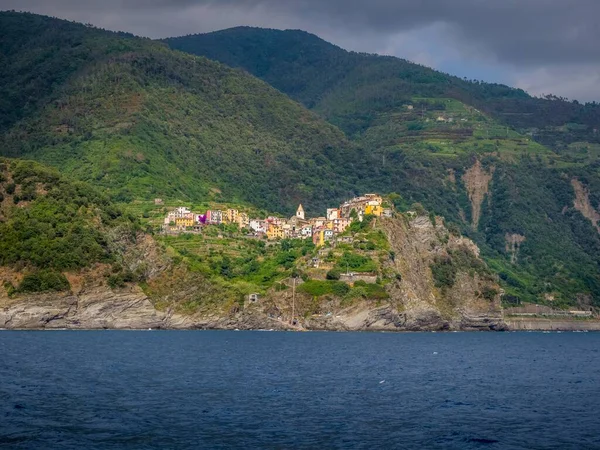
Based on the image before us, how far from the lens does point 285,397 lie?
69.9 m

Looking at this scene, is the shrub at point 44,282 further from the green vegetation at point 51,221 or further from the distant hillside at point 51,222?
the green vegetation at point 51,221

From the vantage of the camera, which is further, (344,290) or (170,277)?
(170,277)

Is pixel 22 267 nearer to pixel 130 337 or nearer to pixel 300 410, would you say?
pixel 130 337

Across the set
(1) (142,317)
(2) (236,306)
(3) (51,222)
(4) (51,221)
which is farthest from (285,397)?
(4) (51,221)

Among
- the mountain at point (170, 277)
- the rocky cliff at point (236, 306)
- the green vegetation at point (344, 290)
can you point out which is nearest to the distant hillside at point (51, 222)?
the mountain at point (170, 277)

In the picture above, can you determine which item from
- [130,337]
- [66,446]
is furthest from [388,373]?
[130,337]

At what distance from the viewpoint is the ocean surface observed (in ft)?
178

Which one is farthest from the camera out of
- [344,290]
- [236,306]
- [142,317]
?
[236,306]

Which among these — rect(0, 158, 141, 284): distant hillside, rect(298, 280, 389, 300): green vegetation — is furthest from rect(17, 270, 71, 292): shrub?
rect(298, 280, 389, 300): green vegetation

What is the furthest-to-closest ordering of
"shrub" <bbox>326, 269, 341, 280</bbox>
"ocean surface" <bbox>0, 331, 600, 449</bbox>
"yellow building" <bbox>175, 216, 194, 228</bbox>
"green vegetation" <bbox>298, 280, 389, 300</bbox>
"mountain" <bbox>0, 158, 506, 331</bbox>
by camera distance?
"yellow building" <bbox>175, 216, 194, 228</bbox>
"shrub" <bbox>326, 269, 341, 280</bbox>
"green vegetation" <bbox>298, 280, 389, 300</bbox>
"mountain" <bbox>0, 158, 506, 331</bbox>
"ocean surface" <bbox>0, 331, 600, 449</bbox>

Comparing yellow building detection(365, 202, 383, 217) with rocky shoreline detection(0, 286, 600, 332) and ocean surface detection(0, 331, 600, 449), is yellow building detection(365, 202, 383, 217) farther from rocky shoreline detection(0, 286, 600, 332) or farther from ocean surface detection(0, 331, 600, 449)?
ocean surface detection(0, 331, 600, 449)

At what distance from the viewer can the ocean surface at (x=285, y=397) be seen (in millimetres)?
54156

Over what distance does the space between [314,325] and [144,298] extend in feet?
84.8

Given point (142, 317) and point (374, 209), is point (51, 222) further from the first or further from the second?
point (374, 209)
